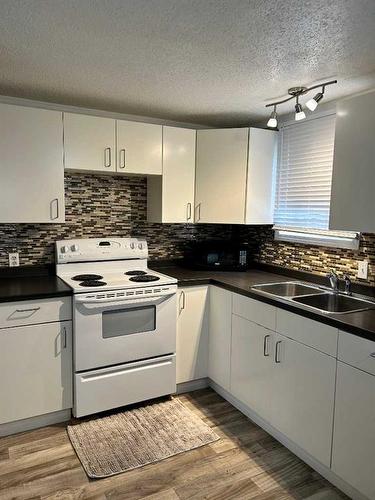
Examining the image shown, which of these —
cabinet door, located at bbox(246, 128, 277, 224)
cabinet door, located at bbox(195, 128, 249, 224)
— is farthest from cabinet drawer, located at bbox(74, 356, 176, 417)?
cabinet door, located at bbox(246, 128, 277, 224)

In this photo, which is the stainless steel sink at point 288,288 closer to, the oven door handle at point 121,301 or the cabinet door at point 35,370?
the oven door handle at point 121,301

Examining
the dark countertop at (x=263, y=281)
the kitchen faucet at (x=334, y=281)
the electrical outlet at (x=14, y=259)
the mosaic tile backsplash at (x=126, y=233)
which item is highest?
the mosaic tile backsplash at (x=126, y=233)

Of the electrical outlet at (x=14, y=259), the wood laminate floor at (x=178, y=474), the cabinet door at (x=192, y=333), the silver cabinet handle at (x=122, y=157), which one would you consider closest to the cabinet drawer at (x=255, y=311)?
the cabinet door at (x=192, y=333)

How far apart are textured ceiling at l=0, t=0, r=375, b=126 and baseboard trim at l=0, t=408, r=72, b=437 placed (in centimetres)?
212

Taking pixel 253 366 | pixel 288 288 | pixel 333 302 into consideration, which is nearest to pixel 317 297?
pixel 333 302

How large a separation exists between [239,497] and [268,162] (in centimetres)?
233

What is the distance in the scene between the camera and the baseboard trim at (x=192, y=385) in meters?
2.89

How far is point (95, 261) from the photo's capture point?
2.92 meters

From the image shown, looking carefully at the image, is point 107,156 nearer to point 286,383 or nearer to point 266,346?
point 266,346

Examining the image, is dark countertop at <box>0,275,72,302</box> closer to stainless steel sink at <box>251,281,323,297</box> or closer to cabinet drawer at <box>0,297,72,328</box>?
cabinet drawer at <box>0,297,72,328</box>

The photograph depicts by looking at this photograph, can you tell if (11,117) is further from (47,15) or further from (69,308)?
(69,308)

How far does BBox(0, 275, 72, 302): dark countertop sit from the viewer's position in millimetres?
2209

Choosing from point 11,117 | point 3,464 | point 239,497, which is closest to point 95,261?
point 11,117

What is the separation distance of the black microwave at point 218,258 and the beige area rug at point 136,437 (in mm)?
1137
